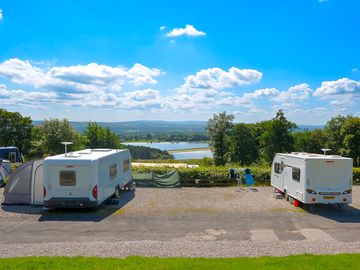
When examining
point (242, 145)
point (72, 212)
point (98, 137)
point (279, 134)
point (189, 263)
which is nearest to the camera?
point (189, 263)

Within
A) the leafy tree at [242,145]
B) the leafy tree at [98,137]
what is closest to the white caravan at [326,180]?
the leafy tree at [242,145]

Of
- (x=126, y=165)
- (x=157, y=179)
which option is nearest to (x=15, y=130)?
(x=157, y=179)

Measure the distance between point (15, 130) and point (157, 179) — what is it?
3969 centimetres

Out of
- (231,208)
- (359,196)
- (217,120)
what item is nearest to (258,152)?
(217,120)

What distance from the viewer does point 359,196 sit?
781 inches

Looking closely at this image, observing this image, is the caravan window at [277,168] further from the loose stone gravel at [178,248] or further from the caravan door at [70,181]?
the caravan door at [70,181]

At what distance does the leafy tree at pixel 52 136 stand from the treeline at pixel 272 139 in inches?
841

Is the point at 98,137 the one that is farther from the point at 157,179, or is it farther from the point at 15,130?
the point at 157,179

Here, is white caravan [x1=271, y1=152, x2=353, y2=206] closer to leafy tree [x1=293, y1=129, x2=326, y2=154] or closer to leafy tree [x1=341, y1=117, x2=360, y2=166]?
leafy tree [x1=341, y1=117, x2=360, y2=166]

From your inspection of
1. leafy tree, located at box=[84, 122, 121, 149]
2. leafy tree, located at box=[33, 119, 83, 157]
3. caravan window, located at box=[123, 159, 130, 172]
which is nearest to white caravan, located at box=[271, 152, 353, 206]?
caravan window, located at box=[123, 159, 130, 172]

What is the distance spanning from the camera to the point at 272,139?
185ft

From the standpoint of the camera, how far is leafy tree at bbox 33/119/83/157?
5725 centimetres

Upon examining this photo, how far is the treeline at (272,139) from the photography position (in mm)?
53969

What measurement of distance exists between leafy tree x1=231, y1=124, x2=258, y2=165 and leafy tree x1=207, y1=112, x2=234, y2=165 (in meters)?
2.73
